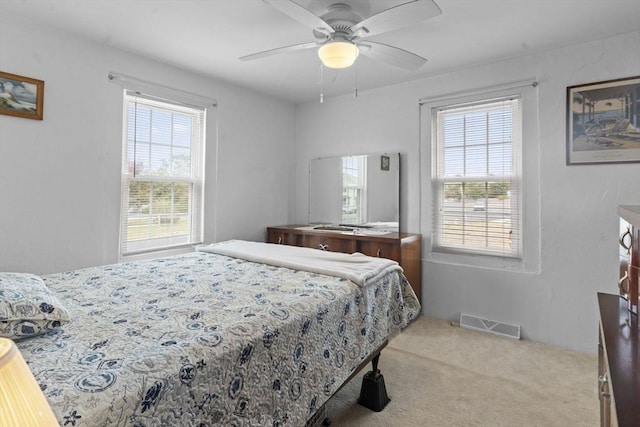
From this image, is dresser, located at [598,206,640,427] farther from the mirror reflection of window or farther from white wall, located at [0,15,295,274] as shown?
white wall, located at [0,15,295,274]

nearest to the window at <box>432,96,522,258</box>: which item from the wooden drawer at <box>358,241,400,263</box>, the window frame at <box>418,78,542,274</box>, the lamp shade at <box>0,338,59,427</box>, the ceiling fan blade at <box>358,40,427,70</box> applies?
the window frame at <box>418,78,542,274</box>

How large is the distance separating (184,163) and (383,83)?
226 centimetres

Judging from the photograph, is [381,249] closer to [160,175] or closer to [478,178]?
[478,178]

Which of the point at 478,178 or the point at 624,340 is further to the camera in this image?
the point at 478,178

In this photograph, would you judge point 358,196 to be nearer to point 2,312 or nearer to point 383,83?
point 383,83

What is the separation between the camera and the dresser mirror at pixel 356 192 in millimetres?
3688

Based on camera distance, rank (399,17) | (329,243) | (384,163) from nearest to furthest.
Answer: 1. (399,17)
2. (329,243)
3. (384,163)

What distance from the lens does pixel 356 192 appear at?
3.95m

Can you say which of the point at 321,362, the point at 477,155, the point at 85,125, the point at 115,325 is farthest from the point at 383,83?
the point at 115,325

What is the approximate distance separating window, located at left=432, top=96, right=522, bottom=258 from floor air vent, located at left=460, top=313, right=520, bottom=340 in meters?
0.63

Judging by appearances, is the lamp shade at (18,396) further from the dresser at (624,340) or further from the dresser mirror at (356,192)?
the dresser mirror at (356,192)

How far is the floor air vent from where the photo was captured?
300 centimetres

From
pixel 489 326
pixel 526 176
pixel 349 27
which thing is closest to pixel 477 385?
pixel 489 326

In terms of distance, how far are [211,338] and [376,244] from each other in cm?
235
